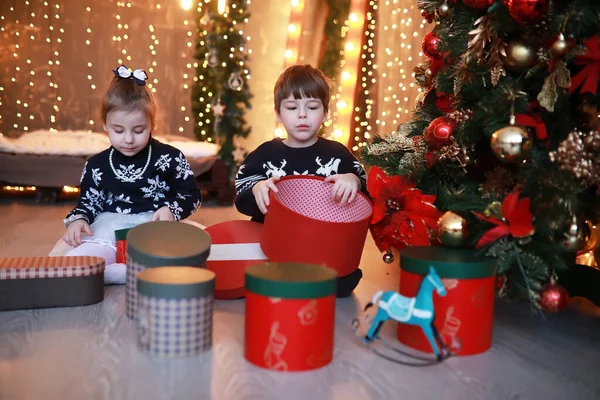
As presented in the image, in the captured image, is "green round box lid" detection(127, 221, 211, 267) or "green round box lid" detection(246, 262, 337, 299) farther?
"green round box lid" detection(127, 221, 211, 267)

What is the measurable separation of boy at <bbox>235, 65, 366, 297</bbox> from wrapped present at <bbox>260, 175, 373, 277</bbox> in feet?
0.33

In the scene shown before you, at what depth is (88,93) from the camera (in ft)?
18.0

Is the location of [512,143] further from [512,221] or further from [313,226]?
[313,226]

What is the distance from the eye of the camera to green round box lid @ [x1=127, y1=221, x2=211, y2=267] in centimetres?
158

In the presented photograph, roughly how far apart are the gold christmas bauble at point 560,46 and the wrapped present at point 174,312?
3.13 feet

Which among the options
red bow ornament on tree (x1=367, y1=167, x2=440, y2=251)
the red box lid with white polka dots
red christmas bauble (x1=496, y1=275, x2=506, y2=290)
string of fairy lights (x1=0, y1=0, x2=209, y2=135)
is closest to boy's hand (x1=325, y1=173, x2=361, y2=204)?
red bow ornament on tree (x1=367, y1=167, x2=440, y2=251)

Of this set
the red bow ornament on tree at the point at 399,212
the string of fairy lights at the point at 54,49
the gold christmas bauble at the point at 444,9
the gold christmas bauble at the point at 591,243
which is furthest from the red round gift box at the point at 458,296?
the string of fairy lights at the point at 54,49

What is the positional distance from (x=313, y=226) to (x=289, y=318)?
48 cm

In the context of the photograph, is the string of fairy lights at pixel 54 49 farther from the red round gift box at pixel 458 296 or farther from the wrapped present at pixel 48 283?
the red round gift box at pixel 458 296

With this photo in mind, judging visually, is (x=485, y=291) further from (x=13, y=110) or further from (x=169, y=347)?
(x=13, y=110)

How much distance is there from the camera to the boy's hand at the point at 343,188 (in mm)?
1893

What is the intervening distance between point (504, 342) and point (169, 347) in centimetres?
82

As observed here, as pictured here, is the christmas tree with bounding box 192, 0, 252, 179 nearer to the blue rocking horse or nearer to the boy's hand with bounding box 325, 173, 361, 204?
the boy's hand with bounding box 325, 173, 361, 204

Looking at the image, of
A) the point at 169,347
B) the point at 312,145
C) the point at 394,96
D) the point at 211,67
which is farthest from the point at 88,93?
the point at 169,347
